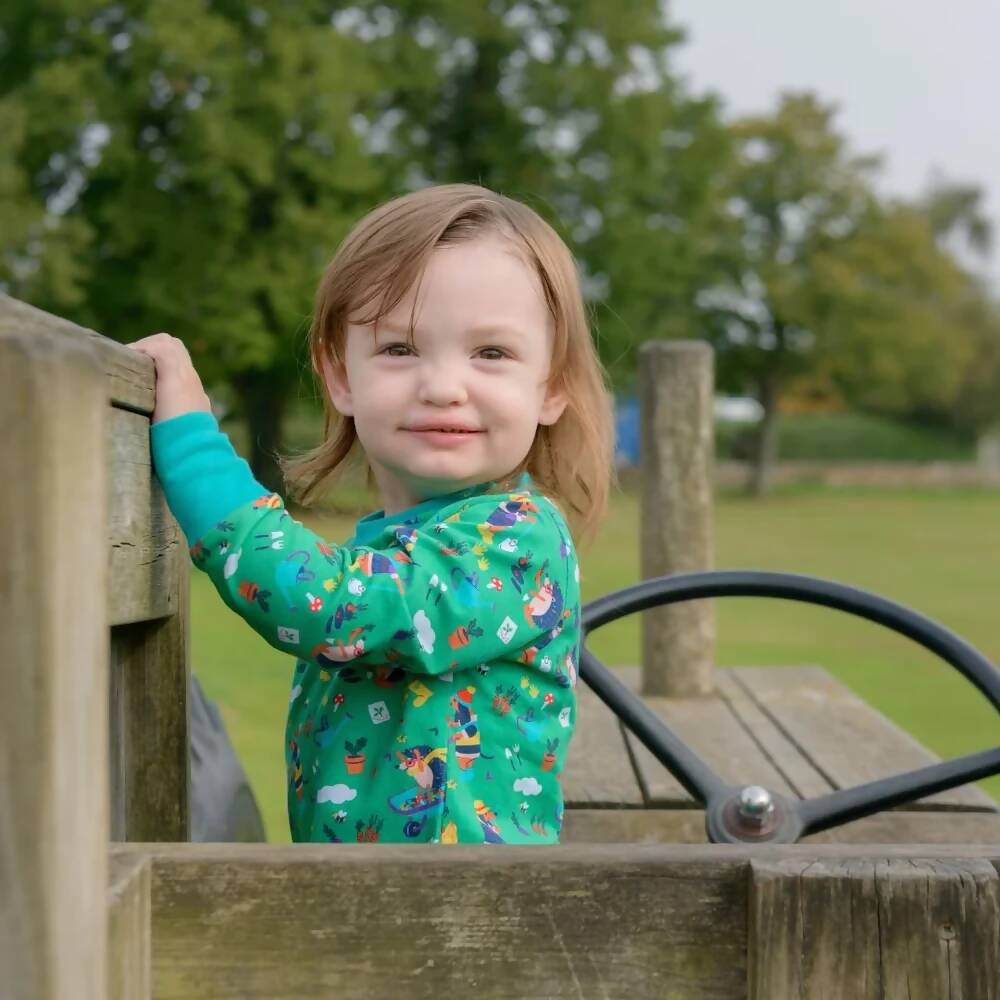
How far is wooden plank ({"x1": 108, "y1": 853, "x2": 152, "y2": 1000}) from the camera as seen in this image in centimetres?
77

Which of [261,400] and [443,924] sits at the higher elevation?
[261,400]

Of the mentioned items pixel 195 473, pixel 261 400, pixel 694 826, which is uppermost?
pixel 261 400

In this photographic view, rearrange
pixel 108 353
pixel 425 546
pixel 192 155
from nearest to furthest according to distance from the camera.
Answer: pixel 108 353 < pixel 425 546 < pixel 192 155

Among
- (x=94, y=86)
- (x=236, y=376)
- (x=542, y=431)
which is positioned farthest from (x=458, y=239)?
(x=236, y=376)

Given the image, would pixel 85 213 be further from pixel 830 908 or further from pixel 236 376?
pixel 830 908

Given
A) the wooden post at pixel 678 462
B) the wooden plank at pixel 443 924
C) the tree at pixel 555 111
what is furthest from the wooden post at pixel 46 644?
the tree at pixel 555 111

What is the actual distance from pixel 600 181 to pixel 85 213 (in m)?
7.01

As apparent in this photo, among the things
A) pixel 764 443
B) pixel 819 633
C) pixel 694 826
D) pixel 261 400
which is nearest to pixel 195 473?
pixel 694 826

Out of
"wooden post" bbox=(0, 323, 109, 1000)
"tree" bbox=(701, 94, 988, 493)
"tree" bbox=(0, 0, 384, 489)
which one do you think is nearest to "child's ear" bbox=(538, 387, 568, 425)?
"wooden post" bbox=(0, 323, 109, 1000)

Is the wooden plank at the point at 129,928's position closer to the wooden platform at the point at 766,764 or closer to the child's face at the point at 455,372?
the child's face at the point at 455,372

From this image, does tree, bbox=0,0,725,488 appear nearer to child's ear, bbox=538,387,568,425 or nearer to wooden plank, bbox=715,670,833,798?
wooden plank, bbox=715,670,833,798

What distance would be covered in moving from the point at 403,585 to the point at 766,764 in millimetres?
1470

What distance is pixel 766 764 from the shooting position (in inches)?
100.0

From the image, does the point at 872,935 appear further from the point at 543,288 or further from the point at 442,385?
the point at 543,288
